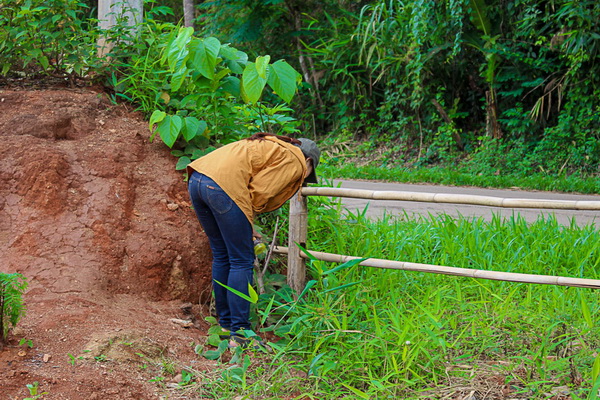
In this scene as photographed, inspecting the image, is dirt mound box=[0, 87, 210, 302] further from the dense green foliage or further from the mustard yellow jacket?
the dense green foliage

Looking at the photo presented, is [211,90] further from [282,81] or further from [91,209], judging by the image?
[91,209]

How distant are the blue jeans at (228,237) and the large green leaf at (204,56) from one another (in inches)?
29.4

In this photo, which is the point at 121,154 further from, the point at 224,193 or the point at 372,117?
the point at 372,117

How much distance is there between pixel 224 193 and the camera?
2.94 m

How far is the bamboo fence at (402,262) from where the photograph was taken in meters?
2.92

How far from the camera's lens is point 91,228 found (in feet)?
11.4

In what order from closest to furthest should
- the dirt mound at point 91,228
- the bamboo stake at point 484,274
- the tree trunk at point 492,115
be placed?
the bamboo stake at point 484,274
the dirt mound at point 91,228
the tree trunk at point 492,115

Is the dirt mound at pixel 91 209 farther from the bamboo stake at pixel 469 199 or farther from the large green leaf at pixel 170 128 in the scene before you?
the bamboo stake at pixel 469 199

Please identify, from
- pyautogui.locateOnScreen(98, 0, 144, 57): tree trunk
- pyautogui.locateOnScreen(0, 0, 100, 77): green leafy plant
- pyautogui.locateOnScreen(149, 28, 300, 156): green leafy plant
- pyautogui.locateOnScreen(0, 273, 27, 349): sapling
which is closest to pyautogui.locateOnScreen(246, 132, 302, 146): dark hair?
pyautogui.locateOnScreen(149, 28, 300, 156): green leafy plant

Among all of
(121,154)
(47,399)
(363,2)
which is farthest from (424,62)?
(47,399)

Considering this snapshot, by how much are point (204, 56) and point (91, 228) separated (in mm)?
1181

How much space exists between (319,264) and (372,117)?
33.5 ft

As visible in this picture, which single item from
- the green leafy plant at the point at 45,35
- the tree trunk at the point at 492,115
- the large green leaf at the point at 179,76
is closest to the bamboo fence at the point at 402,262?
the large green leaf at the point at 179,76

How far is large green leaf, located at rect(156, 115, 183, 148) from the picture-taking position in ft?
12.2
